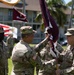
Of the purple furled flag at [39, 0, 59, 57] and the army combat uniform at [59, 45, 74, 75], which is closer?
the army combat uniform at [59, 45, 74, 75]

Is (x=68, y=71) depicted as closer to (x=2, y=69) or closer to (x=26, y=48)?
(x=26, y=48)

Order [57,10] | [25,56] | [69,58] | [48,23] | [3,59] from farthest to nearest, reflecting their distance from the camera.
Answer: [57,10] → [3,59] → [48,23] → [69,58] → [25,56]

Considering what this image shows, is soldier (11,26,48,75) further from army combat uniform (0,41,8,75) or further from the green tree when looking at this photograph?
the green tree

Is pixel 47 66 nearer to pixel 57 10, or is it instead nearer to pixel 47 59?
pixel 47 59

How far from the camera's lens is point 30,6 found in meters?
66.2

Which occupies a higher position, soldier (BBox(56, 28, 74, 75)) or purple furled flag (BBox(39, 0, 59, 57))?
purple furled flag (BBox(39, 0, 59, 57))

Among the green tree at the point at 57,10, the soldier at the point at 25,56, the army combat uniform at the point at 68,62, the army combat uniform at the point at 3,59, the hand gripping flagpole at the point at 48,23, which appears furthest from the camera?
the green tree at the point at 57,10

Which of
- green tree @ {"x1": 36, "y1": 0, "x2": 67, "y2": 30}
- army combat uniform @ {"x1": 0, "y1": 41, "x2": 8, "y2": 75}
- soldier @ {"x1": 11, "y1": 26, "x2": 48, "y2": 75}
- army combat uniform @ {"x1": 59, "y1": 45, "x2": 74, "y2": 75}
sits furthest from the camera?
green tree @ {"x1": 36, "y1": 0, "x2": 67, "y2": 30}

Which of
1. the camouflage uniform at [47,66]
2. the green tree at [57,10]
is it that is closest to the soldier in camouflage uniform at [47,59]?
the camouflage uniform at [47,66]

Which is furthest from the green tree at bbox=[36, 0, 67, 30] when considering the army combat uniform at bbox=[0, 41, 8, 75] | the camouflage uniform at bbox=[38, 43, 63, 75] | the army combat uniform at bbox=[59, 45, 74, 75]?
the army combat uniform at bbox=[59, 45, 74, 75]

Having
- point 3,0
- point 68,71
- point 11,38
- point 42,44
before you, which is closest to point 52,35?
point 42,44

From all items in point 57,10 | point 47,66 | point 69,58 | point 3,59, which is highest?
point 69,58

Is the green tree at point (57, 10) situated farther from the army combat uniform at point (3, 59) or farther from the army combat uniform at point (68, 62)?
the army combat uniform at point (68, 62)

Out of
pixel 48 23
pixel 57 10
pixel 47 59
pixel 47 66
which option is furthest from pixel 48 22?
pixel 57 10
